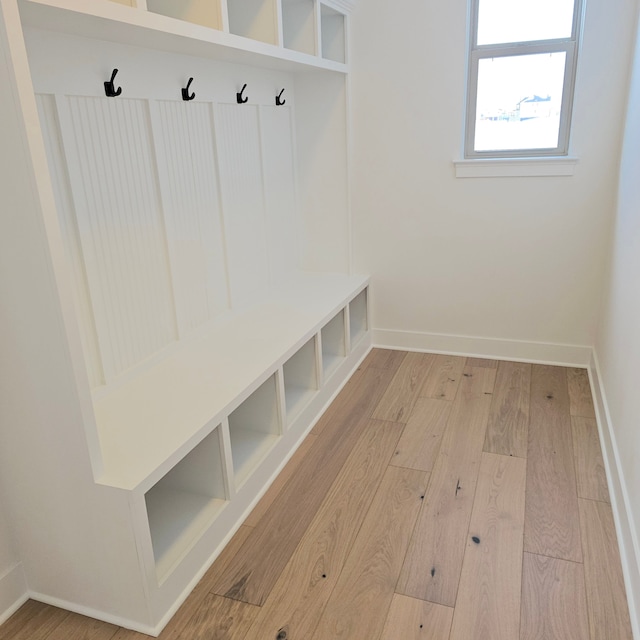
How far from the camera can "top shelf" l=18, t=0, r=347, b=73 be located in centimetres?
142

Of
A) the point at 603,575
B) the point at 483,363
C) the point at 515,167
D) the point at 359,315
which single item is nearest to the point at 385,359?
the point at 359,315

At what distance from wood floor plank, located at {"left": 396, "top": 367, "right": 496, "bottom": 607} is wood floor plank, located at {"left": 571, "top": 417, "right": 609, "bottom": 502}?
386 mm

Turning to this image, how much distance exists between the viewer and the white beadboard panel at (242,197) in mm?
2596

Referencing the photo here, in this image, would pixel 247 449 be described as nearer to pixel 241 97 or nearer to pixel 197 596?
pixel 197 596

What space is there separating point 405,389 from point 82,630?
6.17 ft

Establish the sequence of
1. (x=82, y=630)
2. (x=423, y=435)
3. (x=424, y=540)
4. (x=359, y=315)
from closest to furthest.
Result: (x=82, y=630), (x=424, y=540), (x=423, y=435), (x=359, y=315)

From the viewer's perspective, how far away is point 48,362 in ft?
4.62

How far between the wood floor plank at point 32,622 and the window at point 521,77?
282 cm

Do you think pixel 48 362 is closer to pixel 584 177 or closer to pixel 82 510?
pixel 82 510

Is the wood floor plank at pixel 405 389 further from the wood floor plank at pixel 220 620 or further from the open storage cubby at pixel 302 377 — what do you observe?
the wood floor plank at pixel 220 620

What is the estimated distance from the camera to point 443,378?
3154mm

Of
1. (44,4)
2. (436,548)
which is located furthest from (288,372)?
(44,4)

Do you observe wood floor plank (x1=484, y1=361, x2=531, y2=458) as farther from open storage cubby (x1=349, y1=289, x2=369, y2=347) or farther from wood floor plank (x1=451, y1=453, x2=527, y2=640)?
open storage cubby (x1=349, y1=289, x2=369, y2=347)

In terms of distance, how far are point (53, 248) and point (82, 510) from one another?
28.6 inches
